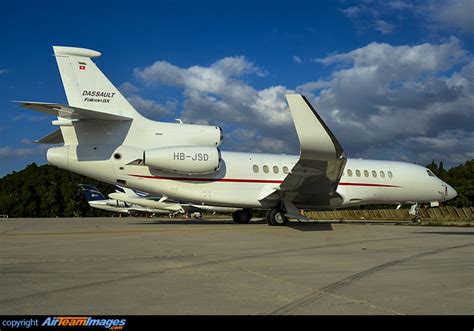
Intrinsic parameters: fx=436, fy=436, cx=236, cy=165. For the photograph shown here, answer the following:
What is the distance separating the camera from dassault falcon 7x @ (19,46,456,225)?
52.0 ft

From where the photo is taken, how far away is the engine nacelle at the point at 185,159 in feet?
53.1

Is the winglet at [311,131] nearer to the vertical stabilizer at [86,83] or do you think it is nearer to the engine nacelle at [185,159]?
the engine nacelle at [185,159]

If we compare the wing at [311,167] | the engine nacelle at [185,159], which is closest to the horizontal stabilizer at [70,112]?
the engine nacelle at [185,159]

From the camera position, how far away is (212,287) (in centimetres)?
559

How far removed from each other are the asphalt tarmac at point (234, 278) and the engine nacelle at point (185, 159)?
18.8ft

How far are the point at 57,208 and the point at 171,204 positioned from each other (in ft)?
156

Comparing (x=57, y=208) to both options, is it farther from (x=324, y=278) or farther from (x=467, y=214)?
(x=324, y=278)

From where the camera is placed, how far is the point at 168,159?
16.2 m

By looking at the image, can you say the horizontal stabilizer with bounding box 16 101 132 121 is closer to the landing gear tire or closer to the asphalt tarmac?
the asphalt tarmac

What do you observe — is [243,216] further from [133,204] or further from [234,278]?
[133,204]

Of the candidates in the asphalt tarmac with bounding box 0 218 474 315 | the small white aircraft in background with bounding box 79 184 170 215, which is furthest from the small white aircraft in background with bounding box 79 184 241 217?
the asphalt tarmac with bounding box 0 218 474 315

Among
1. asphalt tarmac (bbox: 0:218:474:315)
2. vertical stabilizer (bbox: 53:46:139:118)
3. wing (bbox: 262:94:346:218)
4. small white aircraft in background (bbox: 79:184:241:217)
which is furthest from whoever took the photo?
small white aircraft in background (bbox: 79:184:241:217)

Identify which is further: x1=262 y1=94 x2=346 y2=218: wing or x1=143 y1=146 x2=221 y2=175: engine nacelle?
x1=143 y1=146 x2=221 y2=175: engine nacelle

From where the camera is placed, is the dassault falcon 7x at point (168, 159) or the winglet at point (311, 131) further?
the dassault falcon 7x at point (168, 159)
